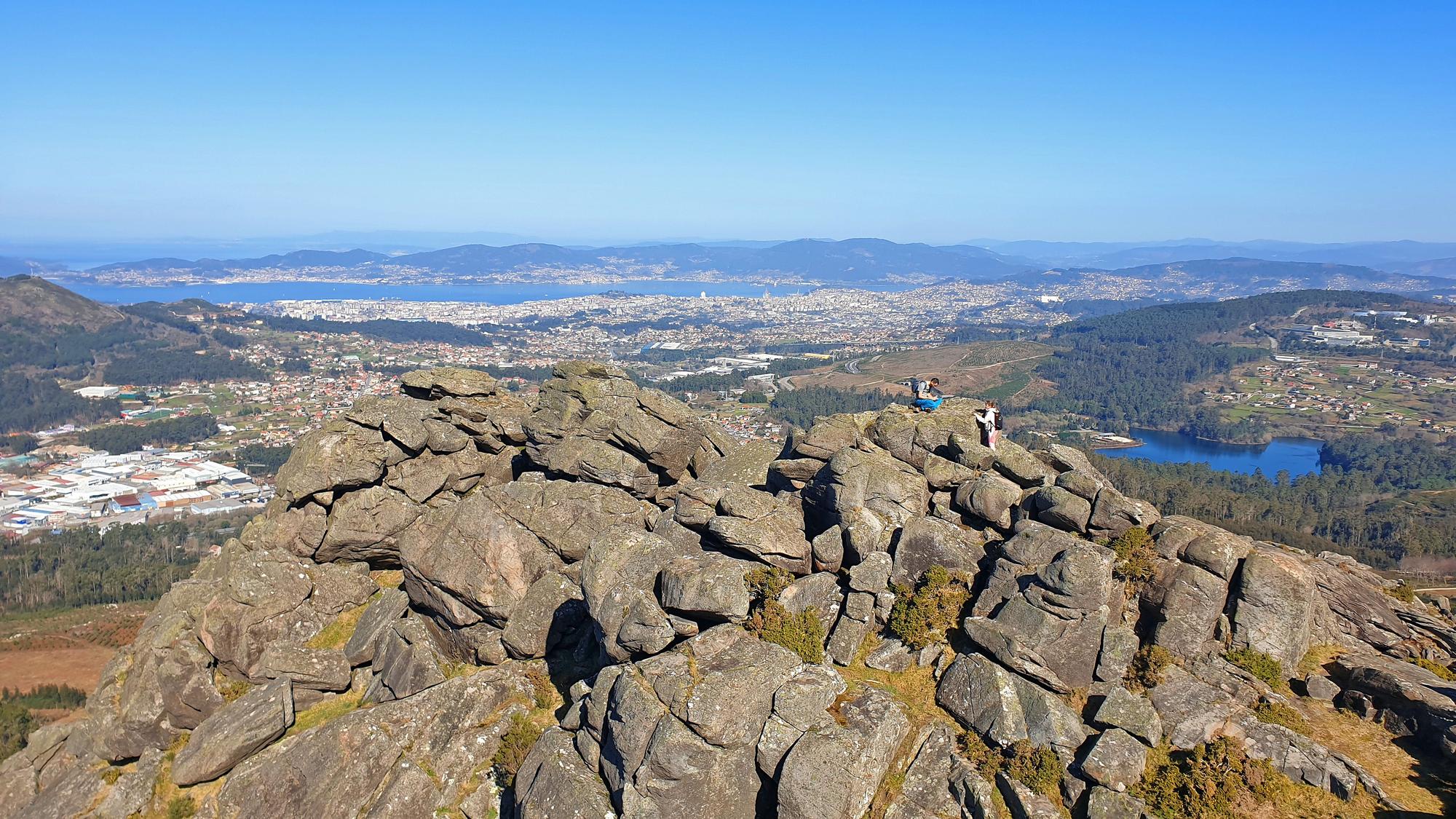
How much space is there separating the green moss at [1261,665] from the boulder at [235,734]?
86.4 feet

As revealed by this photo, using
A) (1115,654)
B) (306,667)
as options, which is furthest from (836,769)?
(306,667)

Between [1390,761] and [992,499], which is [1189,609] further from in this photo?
[992,499]

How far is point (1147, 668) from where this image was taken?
18094mm

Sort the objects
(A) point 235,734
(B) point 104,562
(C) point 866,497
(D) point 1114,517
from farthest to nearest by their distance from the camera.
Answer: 1. (B) point 104,562
2. (C) point 866,497
3. (A) point 235,734
4. (D) point 1114,517

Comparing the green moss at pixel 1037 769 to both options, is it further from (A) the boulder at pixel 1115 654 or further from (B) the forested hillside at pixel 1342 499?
(B) the forested hillside at pixel 1342 499

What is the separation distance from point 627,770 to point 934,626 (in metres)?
8.81

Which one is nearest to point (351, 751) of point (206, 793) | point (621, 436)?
point (206, 793)

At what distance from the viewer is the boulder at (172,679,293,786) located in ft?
70.6

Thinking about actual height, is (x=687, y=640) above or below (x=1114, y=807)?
above

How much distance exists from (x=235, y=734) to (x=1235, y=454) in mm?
178397

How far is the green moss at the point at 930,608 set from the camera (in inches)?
776

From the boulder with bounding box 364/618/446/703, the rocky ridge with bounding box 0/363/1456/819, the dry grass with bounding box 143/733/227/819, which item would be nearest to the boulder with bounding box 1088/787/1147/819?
the rocky ridge with bounding box 0/363/1456/819

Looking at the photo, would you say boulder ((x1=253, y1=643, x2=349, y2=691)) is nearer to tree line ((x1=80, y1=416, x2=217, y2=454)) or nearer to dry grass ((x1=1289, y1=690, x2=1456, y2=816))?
dry grass ((x1=1289, y1=690, x2=1456, y2=816))

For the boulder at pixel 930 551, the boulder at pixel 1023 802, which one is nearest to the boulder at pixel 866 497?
the boulder at pixel 930 551
